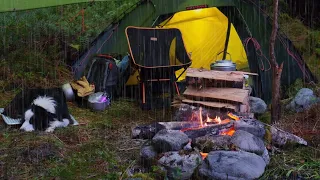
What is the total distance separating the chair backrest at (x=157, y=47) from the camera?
5891mm

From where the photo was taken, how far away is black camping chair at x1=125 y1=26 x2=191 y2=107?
5.71 metres

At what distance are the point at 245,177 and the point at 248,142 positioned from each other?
1.52 ft

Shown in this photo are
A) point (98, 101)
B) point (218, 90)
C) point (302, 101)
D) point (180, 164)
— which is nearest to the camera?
point (180, 164)

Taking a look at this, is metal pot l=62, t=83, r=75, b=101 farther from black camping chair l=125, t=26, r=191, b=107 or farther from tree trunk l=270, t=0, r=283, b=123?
tree trunk l=270, t=0, r=283, b=123

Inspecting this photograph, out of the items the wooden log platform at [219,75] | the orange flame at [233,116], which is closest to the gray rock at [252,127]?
the orange flame at [233,116]

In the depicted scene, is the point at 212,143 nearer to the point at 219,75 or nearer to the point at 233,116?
the point at 233,116

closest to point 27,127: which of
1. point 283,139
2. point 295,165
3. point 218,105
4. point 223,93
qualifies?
point 218,105

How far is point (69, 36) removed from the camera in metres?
8.60

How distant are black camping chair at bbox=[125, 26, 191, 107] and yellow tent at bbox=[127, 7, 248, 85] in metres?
0.49

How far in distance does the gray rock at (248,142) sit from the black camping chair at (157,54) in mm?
2132

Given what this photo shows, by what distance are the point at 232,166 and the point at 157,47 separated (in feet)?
10.3

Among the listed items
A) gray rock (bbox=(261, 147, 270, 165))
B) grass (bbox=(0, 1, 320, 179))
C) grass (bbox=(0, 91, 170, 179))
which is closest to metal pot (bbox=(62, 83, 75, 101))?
grass (bbox=(0, 1, 320, 179))

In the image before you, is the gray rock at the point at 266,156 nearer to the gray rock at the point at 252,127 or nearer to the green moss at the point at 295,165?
the green moss at the point at 295,165

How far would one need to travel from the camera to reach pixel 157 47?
6.05 meters
